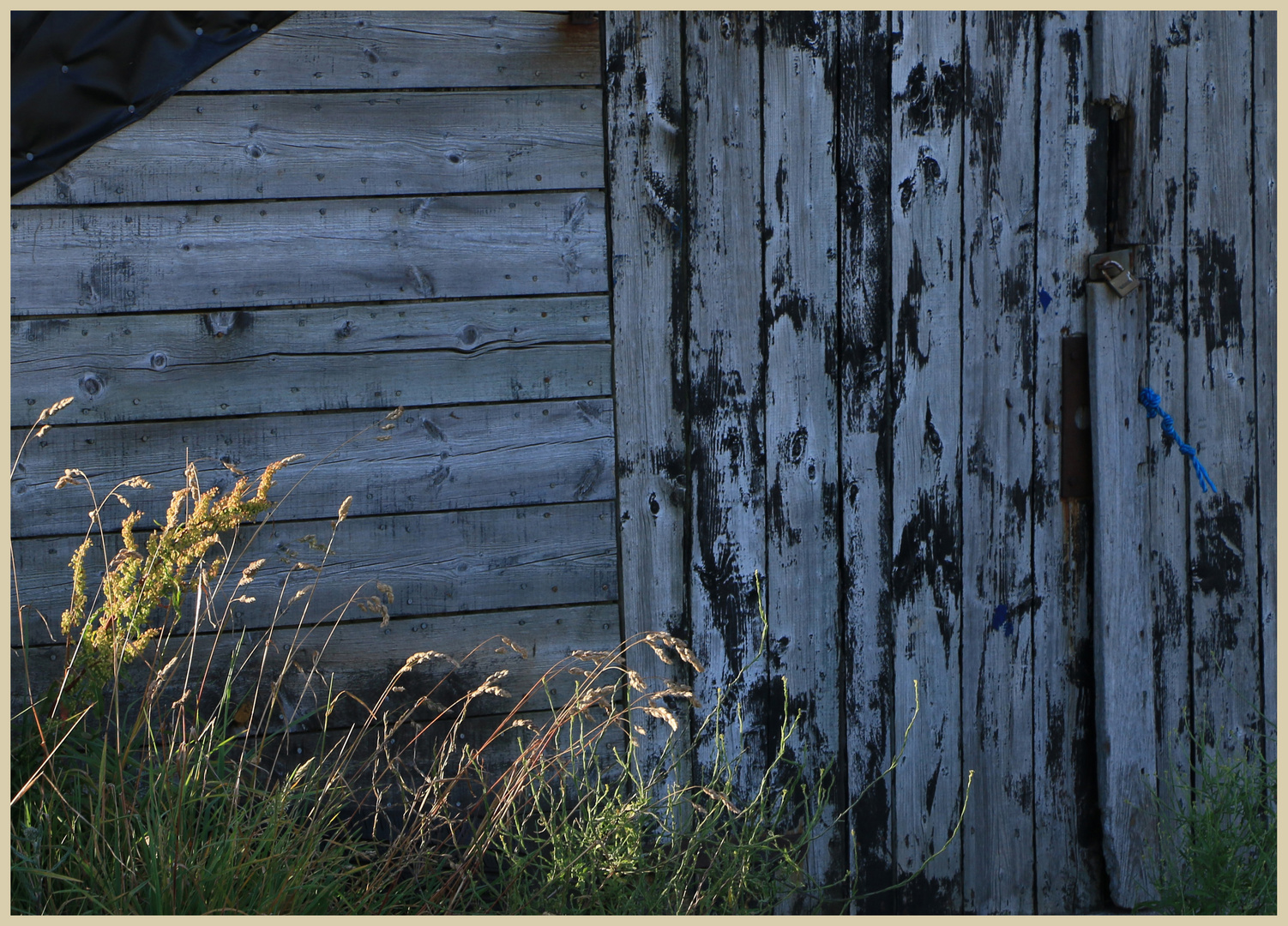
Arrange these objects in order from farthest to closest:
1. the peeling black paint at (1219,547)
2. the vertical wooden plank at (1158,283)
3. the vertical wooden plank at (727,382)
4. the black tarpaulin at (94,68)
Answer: the peeling black paint at (1219,547)
the vertical wooden plank at (1158,283)
the vertical wooden plank at (727,382)
the black tarpaulin at (94,68)

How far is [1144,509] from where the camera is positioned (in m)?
2.47

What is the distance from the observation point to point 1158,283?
244 centimetres

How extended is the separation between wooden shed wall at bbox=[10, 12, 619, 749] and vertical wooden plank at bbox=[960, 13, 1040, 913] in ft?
3.11

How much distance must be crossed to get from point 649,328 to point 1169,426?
1383mm

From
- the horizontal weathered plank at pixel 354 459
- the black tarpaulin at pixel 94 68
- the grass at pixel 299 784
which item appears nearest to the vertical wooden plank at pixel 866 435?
the grass at pixel 299 784

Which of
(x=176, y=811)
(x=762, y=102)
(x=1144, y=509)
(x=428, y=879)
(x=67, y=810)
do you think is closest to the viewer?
(x=176, y=811)

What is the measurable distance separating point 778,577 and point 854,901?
88 cm

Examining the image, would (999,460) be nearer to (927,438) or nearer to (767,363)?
(927,438)

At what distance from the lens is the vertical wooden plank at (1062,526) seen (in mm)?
2379

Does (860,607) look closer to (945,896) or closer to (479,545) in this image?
(945,896)

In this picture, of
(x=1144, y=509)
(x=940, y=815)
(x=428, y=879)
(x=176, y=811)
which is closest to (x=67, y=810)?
(x=176, y=811)

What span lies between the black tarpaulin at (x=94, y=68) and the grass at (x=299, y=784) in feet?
2.06

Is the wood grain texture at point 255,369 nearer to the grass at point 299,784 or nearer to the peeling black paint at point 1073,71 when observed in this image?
the grass at point 299,784

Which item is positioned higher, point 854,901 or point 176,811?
point 176,811
